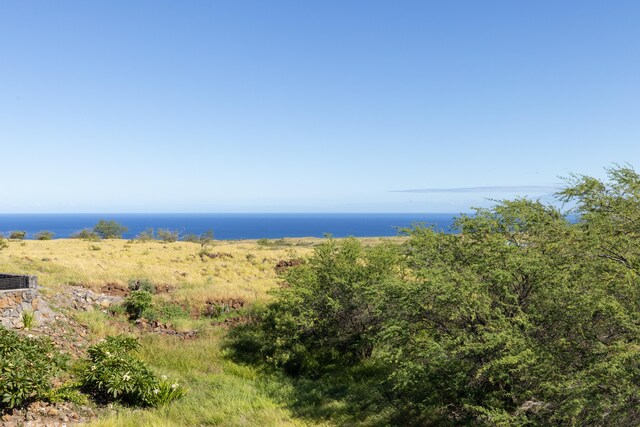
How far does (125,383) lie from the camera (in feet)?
38.0

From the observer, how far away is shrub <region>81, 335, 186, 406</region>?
1159cm

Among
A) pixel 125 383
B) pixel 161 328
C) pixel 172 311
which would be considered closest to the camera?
pixel 125 383

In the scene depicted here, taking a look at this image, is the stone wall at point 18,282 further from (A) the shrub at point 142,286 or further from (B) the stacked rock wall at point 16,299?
(A) the shrub at point 142,286

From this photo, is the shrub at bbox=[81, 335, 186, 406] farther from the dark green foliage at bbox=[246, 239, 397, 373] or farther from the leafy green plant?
the dark green foliage at bbox=[246, 239, 397, 373]

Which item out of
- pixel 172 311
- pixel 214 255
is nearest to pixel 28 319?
pixel 172 311

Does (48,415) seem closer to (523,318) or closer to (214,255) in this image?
(523,318)

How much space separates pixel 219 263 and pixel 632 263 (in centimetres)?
3254

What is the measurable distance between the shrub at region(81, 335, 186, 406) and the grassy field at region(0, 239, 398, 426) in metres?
0.41

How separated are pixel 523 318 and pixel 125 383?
33.3 ft

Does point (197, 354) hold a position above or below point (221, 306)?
below

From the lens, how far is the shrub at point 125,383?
11594mm

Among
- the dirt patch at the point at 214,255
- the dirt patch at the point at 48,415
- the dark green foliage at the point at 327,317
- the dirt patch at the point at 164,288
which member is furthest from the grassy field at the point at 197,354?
the dirt patch at the point at 214,255

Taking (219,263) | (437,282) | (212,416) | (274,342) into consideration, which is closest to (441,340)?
(437,282)

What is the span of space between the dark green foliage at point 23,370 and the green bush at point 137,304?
9.01 m
